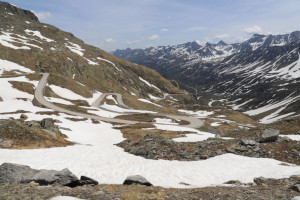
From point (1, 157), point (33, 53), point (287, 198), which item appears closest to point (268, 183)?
point (287, 198)

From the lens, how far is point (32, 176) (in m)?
11.2

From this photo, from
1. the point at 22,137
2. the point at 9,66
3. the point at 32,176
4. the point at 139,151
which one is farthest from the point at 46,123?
the point at 9,66

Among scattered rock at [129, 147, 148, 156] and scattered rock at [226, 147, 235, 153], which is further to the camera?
scattered rock at [129, 147, 148, 156]

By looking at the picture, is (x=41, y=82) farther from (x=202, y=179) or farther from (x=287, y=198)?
(x=287, y=198)

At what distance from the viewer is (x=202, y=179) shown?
1424 centimetres

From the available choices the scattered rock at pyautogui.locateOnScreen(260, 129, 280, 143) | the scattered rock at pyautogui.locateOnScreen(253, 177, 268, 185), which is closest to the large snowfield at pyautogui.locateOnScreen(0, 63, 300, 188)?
the scattered rock at pyautogui.locateOnScreen(253, 177, 268, 185)

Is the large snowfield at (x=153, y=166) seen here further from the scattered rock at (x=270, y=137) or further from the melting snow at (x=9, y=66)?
the melting snow at (x=9, y=66)

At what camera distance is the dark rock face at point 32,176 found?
35.2 ft

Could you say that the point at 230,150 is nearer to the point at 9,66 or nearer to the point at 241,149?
the point at 241,149

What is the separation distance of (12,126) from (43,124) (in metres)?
10.2

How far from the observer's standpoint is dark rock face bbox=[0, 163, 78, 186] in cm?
1073

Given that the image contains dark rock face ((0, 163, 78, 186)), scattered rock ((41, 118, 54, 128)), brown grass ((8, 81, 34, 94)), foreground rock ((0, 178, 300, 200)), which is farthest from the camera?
brown grass ((8, 81, 34, 94))

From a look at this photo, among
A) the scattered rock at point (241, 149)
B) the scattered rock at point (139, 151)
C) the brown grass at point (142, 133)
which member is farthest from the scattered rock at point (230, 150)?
the brown grass at point (142, 133)

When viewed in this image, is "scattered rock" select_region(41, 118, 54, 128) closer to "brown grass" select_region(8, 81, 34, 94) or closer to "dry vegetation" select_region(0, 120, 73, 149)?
"dry vegetation" select_region(0, 120, 73, 149)
